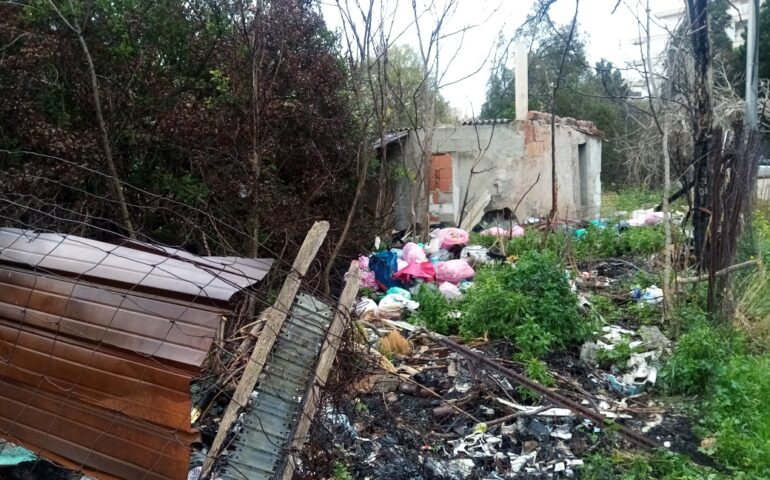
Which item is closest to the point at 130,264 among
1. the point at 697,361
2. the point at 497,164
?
the point at 697,361

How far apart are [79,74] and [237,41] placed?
6.48 feet

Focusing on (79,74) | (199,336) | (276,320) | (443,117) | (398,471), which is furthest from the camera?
(443,117)

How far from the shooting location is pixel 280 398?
111 inches

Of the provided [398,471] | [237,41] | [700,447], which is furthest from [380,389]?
[237,41]

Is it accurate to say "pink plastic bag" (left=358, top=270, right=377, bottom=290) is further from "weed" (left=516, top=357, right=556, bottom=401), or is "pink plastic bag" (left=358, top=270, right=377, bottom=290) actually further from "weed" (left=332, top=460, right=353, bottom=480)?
"weed" (left=332, top=460, right=353, bottom=480)

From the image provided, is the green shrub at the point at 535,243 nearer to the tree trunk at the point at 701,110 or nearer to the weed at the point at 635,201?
the tree trunk at the point at 701,110

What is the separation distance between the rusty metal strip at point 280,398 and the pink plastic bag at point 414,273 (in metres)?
4.94

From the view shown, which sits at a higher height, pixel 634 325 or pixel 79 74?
pixel 79 74

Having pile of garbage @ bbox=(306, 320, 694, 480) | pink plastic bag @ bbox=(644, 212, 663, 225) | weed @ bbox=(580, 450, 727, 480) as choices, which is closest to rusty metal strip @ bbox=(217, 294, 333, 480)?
pile of garbage @ bbox=(306, 320, 694, 480)

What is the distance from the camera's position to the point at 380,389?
510cm

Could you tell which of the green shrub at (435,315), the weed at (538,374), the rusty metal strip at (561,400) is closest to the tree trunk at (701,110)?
the weed at (538,374)

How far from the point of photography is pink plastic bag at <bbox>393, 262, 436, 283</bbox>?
7879mm

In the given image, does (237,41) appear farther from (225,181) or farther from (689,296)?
(689,296)

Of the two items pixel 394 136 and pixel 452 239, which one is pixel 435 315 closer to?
pixel 452 239
